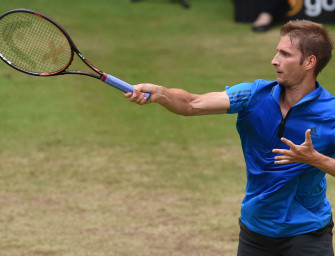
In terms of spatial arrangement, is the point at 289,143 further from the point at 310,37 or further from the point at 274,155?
the point at 310,37

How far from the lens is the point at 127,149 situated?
9.43 meters

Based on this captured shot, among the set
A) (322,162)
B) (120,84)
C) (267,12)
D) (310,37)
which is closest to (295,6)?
(267,12)

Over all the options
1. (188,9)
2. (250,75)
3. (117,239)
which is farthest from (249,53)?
(117,239)

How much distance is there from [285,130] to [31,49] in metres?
2.41

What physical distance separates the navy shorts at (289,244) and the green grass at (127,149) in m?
2.24

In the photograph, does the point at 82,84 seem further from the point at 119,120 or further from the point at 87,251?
the point at 87,251

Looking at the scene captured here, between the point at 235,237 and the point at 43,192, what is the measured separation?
2.31 m

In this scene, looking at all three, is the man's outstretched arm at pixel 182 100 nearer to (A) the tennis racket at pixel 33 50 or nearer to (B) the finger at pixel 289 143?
(B) the finger at pixel 289 143

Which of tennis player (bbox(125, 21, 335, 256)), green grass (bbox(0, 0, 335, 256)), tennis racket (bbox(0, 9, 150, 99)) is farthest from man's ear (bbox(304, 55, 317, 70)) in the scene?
green grass (bbox(0, 0, 335, 256))

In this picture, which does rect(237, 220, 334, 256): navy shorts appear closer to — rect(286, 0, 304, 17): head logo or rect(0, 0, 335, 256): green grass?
rect(0, 0, 335, 256): green grass

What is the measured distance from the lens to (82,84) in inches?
464

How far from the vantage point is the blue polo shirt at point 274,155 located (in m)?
4.46

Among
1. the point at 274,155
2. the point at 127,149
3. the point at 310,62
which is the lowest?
the point at 127,149

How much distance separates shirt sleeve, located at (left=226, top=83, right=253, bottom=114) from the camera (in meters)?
4.46
